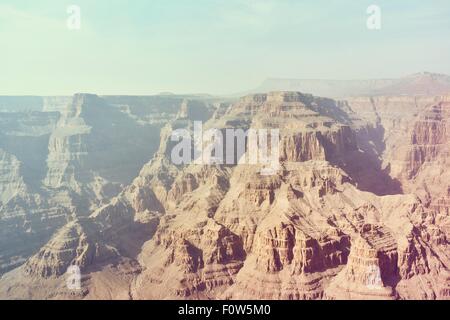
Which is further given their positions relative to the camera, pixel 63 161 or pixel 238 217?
pixel 63 161

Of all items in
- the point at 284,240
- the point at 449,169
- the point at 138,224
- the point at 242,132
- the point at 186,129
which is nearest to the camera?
the point at 284,240

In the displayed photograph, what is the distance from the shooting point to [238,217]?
92.1 m

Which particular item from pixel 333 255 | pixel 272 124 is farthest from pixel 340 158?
pixel 333 255

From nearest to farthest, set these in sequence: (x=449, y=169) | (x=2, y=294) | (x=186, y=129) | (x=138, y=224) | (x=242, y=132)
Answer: (x=2, y=294) < (x=138, y=224) < (x=449, y=169) < (x=242, y=132) < (x=186, y=129)

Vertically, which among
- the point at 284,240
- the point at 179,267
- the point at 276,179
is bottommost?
the point at 179,267

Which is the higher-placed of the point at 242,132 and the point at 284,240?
the point at 242,132

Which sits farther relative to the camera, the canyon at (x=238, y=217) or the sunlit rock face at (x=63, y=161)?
the sunlit rock face at (x=63, y=161)

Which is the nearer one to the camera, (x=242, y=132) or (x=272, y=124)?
(x=272, y=124)

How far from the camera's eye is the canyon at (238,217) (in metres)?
74.9

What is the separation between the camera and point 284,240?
78000 mm

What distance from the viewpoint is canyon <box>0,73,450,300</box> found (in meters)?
74.9

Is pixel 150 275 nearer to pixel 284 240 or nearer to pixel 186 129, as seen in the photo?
pixel 284 240

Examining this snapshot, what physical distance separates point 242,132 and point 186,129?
1268 inches

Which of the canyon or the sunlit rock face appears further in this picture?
the sunlit rock face
